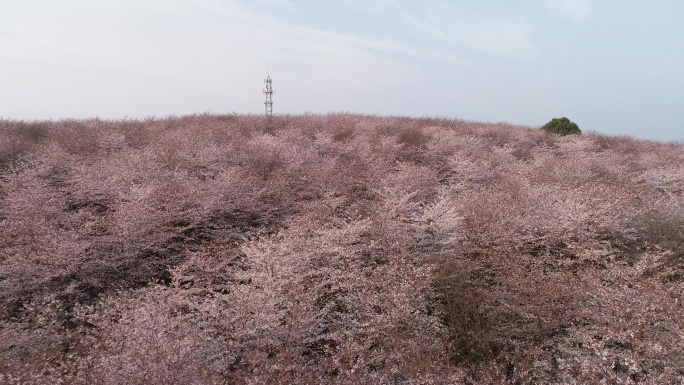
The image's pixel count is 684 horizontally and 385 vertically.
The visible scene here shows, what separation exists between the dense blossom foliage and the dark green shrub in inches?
480

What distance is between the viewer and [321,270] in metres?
9.08

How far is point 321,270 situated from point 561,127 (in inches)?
1107

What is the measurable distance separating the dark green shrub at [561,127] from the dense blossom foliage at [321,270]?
1219 centimetres

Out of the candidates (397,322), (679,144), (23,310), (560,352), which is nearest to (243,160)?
(23,310)

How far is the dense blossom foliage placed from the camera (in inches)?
269

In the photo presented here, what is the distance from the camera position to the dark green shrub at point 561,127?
3042cm

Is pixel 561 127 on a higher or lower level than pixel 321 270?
higher

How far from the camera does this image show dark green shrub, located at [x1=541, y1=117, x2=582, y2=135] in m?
30.4

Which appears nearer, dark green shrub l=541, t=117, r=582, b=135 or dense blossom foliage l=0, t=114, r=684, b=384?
dense blossom foliage l=0, t=114, r=684, b=384

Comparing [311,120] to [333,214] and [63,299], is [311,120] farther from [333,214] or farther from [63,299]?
[63,299]

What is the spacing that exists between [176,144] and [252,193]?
6601 mm

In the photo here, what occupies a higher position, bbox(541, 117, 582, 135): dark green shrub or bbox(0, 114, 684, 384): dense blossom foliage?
bbox(541, 117, 582, 135): dark green shrub

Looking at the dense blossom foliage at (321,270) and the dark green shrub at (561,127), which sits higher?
the dark green shrub at (561,127)

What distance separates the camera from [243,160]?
17734 mm
